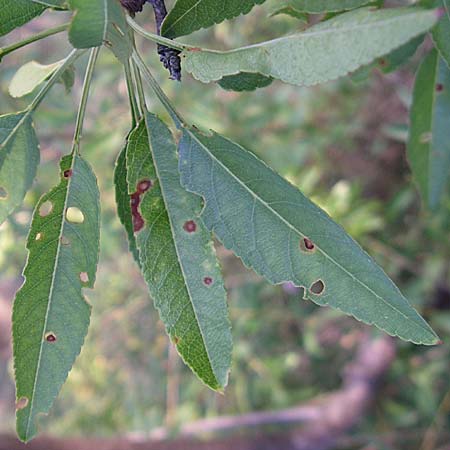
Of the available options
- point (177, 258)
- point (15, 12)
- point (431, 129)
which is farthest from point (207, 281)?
point (431, 129)

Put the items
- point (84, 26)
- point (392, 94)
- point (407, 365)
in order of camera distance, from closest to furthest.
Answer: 1. point (84, 26)
2. point (407, 365)
3. point (392, 94)

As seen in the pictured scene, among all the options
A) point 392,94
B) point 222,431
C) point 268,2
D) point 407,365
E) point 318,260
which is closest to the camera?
point 318,260

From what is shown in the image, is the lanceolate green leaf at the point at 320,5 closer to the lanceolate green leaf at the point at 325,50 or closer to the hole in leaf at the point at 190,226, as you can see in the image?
the lanceolate green leaf at the point at 325,50

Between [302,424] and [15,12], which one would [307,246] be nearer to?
[15,12]

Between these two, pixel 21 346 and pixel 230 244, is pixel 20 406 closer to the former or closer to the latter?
pixel 21 346

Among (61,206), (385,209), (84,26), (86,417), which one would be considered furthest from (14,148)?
(86,417)

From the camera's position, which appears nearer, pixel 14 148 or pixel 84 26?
pixel 84 26

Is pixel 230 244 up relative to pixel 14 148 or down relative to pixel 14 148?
down
